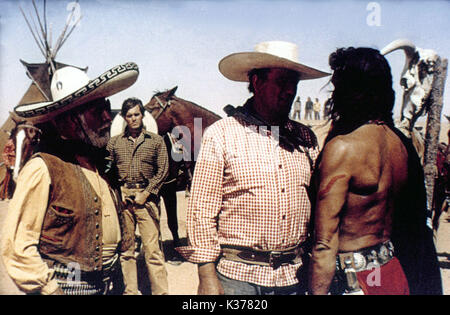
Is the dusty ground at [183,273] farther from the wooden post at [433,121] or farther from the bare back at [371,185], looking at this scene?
the bare back at [371,185]

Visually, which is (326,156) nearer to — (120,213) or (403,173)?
(403,173)

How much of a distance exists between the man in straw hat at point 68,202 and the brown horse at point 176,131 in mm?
2794

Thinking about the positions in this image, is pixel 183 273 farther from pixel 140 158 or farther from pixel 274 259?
pixel 274 259

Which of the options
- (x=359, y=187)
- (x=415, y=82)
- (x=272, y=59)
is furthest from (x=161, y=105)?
(x=359, y=187)

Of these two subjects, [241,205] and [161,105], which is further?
[161,105]

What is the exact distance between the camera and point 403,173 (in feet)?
6.59

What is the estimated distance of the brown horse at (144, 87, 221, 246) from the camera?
16.5ft

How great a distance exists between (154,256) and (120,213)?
1576 millimetres

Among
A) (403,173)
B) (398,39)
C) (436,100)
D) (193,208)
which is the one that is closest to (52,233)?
(193,208)

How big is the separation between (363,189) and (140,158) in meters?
2.51

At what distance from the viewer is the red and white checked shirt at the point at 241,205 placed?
193 centimetres

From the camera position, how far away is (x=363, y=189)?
6.16ft

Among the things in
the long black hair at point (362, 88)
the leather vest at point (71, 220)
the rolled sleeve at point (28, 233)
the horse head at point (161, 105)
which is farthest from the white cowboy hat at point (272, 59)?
the horse head at point (161, 105)

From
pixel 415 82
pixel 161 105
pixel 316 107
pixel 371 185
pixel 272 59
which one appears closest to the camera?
pixel 371 185
